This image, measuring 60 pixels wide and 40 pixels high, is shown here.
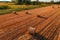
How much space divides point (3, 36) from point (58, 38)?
10.2ft

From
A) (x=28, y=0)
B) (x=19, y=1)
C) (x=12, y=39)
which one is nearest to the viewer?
(x=12, y=39)

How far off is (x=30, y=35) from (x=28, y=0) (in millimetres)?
59022

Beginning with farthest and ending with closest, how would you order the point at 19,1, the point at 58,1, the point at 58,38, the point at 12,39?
the point at 58,1 → the point at 19,1 → the point at 58,38 → the point at 12,39

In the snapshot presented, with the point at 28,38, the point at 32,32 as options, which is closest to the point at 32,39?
the point at 28,38

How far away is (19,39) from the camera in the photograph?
840 cm

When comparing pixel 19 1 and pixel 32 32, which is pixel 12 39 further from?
pixel 19 1

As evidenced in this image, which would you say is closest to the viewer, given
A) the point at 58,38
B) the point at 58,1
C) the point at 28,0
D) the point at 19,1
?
the point at 58,38

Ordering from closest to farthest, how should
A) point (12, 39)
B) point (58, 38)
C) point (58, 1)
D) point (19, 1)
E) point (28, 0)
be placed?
point (12, 39) → point (58, 38) → point (19, 1) → point (28, 0) → point (58, 1)

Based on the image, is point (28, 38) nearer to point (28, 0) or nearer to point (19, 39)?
point (19, 39)

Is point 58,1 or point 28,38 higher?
point 28,38

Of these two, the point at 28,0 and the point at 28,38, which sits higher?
the point at 28,38

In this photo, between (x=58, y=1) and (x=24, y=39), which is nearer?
(x=24, y=39)

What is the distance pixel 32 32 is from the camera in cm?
938

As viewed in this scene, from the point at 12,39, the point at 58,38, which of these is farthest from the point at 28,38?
the point at 58,38
